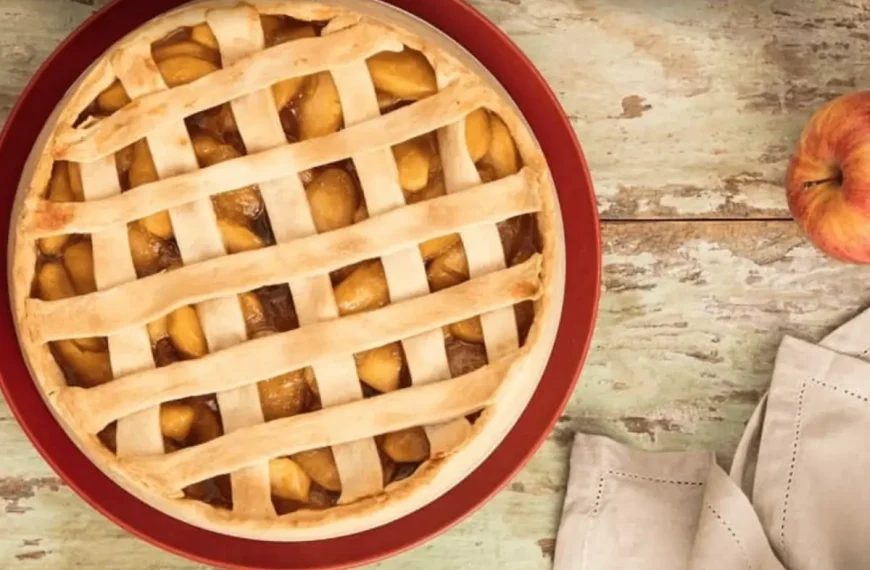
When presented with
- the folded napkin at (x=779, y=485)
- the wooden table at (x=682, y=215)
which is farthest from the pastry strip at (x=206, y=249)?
the folded napkin at (x=779, y=485)

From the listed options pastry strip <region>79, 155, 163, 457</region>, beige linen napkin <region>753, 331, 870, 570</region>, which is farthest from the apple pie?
beige linen napkin <region>753, 331, 870, 570</region>

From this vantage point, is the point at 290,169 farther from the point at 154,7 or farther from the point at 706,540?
the point at 706,540

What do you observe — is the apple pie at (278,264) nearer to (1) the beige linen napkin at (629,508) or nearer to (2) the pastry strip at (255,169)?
(2) the pastry strip at (255,169)

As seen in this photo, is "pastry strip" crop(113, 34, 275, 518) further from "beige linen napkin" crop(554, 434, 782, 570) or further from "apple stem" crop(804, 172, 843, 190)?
"apple stem" crop(804, 172, 843, 190)

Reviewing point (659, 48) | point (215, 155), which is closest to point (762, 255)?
point (659, 48)

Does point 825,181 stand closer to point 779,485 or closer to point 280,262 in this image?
point 779,485

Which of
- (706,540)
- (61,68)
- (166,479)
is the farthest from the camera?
(706,540)
